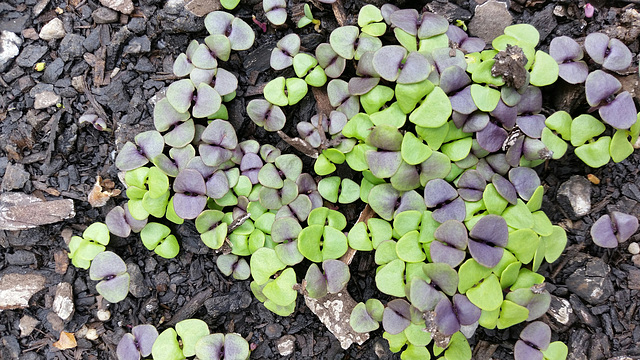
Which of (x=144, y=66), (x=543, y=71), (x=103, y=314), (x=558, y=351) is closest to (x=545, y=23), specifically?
(x=543, y=71)

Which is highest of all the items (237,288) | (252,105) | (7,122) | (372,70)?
(372,70)

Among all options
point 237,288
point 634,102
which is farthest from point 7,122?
point 634,102

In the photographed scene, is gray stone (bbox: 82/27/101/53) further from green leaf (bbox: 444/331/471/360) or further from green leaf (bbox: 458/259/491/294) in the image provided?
green leaf (bbox: 444/331/471/360)

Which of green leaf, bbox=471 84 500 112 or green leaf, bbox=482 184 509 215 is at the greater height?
green leaf, bbox=471 84 500 112

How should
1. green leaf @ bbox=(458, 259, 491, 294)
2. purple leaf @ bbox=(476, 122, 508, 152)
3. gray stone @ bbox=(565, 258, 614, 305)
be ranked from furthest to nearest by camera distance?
gray stone @ bbox=(565, 258, 614, 305) → purple leaf @ bbox=(476, 122, 508, 152) → green leaf @ bbox=(458, 259, 491, 294)

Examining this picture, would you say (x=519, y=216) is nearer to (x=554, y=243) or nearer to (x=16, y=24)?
(x=554, y=243)

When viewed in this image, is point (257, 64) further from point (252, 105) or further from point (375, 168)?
point (375, 168)

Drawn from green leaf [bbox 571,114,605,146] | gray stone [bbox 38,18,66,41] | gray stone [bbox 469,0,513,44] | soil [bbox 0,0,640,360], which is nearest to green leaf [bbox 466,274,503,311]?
soil [bbox 0,0,640,360]

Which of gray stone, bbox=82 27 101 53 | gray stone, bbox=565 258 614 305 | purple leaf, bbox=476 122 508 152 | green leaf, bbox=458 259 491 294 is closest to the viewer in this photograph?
green leaf, bbox=458 259 491 294
